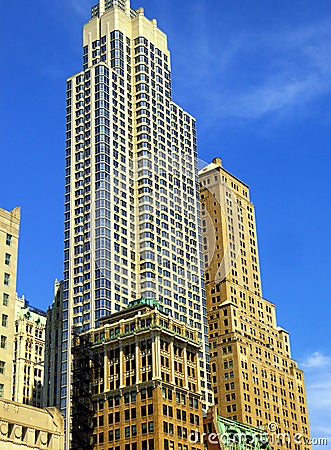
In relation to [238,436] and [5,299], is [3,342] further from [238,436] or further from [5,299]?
[238,436]

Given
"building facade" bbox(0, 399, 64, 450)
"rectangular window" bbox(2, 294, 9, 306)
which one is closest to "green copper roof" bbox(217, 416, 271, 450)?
"building facade" bbox(0, 399, 64, 450)

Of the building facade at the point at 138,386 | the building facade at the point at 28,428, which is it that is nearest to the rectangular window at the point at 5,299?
the building facade at the point at 28,428

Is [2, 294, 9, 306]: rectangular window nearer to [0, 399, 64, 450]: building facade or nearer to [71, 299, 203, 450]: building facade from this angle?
[0, 399, 64, 450]: building facade

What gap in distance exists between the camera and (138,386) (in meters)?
152

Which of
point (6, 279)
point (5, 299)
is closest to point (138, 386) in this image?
point (5, 299)

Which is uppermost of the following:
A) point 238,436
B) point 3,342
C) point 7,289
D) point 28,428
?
point 7,289

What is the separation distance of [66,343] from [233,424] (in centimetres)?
4598

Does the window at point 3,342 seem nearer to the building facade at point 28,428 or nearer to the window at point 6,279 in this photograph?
the window at point 6,279

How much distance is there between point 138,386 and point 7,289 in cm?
4158

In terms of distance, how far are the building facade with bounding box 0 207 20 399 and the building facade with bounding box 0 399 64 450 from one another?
5.16 meters

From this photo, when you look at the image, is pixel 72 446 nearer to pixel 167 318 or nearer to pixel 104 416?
pixel 104 416

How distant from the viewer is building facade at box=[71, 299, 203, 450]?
149250mm

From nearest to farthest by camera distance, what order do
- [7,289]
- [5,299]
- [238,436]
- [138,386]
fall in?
[5,299], [7,289], [138,386], [238,436]

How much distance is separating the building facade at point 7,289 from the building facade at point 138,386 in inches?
1513
